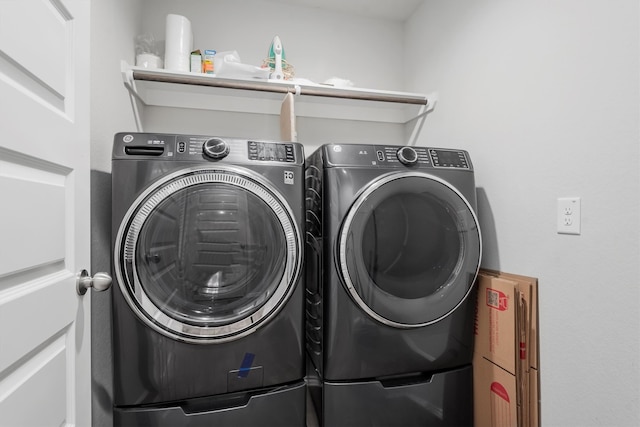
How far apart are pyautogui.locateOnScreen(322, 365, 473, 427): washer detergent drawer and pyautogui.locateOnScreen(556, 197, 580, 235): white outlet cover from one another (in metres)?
0.70

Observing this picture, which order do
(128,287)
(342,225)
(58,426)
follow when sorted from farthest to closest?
(342,225), (128,287), (58,426)

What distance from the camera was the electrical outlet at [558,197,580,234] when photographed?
1025 millimetres

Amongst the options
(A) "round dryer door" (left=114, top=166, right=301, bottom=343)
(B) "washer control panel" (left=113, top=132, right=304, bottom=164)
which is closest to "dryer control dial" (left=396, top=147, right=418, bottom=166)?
(B) "washer control panel" (left=113, top=132, right=304, bottom=164)

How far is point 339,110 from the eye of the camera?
6.59 feet

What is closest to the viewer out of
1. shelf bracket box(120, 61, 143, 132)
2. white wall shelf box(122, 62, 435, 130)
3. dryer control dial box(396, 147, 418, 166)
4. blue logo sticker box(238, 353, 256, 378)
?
blue logo sticker box(238, 353, 256, 378)

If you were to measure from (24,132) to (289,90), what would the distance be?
1.25 m

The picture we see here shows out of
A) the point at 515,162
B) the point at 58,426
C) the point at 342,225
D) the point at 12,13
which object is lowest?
the point at 58,426

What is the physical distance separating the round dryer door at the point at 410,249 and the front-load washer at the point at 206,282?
0.23 meters

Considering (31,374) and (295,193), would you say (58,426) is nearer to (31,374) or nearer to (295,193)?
(31,374)

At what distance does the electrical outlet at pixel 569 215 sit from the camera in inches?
40.4

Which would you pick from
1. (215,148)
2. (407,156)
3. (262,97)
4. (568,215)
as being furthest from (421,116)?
(215,148)

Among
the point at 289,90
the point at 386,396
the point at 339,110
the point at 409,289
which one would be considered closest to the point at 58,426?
the point at 386,396

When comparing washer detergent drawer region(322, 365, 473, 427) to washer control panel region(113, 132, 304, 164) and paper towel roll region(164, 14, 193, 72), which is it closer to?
washer control panel region(113, 132, 304, 164)

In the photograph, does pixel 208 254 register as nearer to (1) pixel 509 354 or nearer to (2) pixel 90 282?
(2) pixel 90 282
